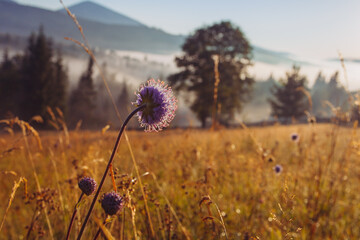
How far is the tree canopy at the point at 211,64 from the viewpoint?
2792cm

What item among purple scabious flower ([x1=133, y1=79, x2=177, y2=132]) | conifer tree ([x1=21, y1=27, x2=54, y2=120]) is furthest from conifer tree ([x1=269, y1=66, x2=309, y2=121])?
purple scabious flower ([x1=133, y1=79, x2=177, y2=132])

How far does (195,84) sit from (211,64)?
2.82 metres

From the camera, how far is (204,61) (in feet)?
93.1

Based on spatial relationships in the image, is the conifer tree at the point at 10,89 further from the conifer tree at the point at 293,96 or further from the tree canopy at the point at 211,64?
the conifer tree at the point at 293,96

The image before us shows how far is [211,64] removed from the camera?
2739cm

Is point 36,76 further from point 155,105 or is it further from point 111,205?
point 111,205

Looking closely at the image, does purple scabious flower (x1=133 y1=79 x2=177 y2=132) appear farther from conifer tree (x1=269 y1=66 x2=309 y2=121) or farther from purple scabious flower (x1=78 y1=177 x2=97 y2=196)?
conifer tree (x1=269 y1=66 x2=309 y2=121)

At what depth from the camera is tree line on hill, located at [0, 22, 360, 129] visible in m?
27.7

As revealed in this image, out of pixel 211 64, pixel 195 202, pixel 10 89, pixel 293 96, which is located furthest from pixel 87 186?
pixel 10 89

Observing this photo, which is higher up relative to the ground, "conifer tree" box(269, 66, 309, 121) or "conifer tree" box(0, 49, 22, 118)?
Result: "conifer tree" box(269, 66, 309, 121)

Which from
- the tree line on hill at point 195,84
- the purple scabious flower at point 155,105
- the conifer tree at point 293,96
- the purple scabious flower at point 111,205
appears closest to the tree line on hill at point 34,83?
the tree line on hill at point 195,84

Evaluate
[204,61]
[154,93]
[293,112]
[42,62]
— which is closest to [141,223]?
[154,93]

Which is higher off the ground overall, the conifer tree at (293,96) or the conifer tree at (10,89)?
the conifer tree at (293,96)

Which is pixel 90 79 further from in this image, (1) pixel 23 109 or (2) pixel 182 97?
(2) pixel 182 97
